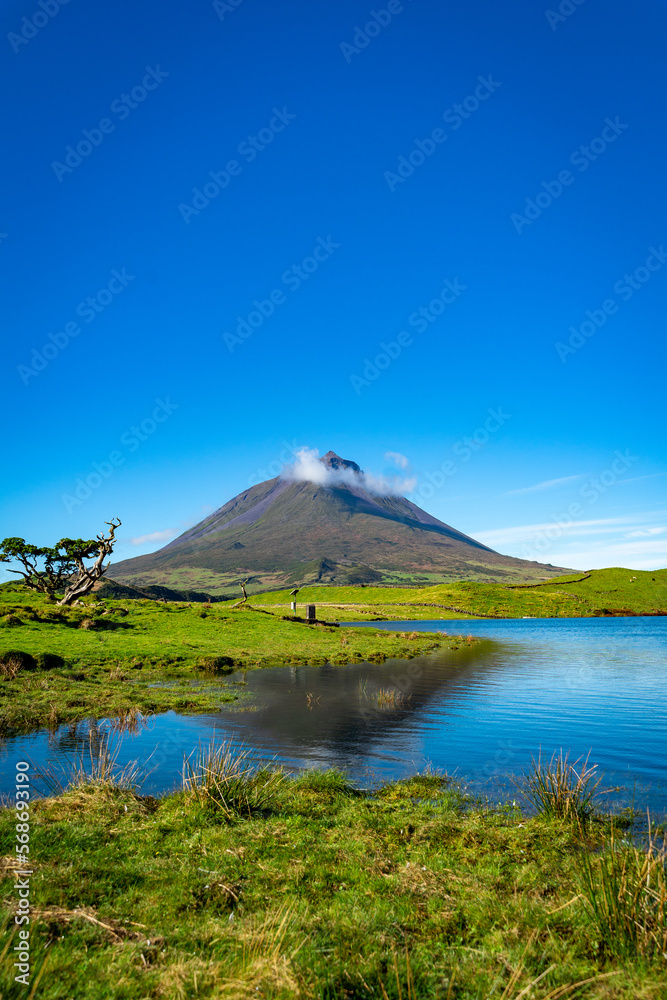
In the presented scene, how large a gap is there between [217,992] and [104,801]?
7.85m

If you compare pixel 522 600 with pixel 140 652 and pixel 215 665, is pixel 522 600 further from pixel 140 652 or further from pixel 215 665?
pixel 140 652

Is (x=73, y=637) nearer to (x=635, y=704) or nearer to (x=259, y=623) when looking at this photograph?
(x=259, y=623)

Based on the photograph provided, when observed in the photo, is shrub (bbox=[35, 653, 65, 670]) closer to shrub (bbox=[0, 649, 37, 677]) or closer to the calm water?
shrub (bbox=[0, 649, 37, 677])

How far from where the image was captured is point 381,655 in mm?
49438

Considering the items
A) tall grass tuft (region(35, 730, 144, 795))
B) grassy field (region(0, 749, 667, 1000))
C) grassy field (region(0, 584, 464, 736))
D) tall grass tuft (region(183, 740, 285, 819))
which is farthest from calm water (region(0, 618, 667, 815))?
grassy field (region(0, 749, 667, 1000))

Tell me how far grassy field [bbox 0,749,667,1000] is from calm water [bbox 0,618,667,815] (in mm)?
3349

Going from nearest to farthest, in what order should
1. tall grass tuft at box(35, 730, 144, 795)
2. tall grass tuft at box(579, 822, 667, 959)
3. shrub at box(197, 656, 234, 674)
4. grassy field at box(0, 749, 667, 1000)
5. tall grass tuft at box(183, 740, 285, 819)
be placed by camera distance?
grassy field at box(0, 749, 667, 1000) → tall grass tuft at box(579, 822, 667, 959) → tall grass tuft at box(183, 740, 285, 819) → tall grass tuft at box(35, 730, 144, 795) → shrub at box(197, 656, 234, 674)

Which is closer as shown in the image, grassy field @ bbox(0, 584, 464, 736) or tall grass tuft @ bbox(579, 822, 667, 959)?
tall grass tuft @ bbox(579, 822, 667, 959)

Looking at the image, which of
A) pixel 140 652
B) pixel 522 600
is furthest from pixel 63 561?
pixel 522 600

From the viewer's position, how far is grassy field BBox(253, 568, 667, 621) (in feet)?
438

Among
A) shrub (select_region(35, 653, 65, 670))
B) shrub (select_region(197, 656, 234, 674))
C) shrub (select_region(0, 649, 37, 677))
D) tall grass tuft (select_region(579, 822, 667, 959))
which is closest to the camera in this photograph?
tall grass tuft (select_region(579, 822, 667, 959))

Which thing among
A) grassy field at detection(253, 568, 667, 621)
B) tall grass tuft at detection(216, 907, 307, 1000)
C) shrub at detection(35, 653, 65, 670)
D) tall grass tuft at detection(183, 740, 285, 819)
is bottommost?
grassy field at detection(253, 568, 667, 621)

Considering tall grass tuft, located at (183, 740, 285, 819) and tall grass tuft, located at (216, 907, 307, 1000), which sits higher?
tall grass tuft, located at (216, 907, 307, 1000)

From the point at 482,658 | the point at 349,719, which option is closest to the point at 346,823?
the point at 349,719
